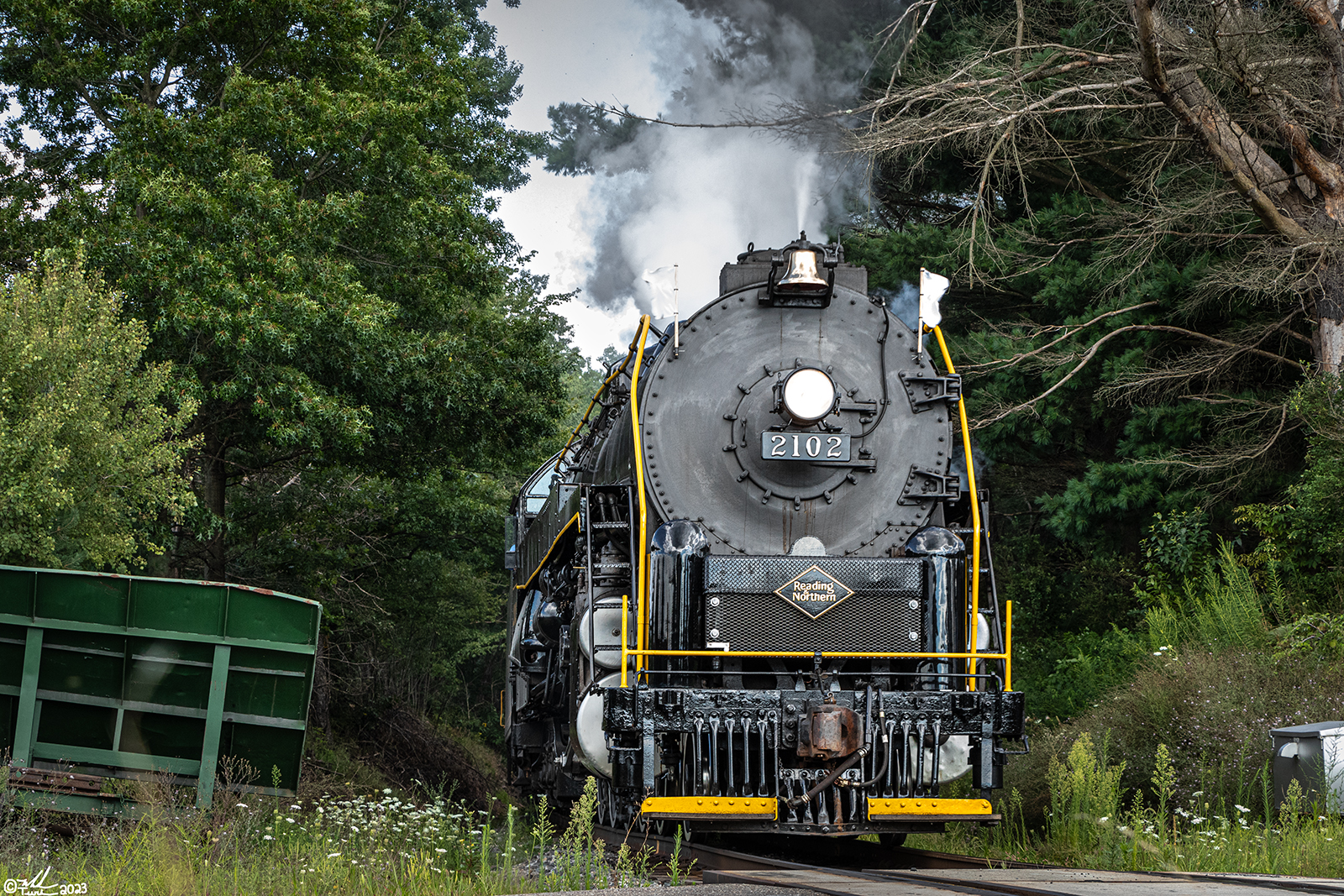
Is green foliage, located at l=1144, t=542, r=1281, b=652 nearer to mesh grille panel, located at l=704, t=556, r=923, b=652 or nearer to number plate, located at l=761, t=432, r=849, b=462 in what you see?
mesh grille panel, located at l=704, t=556, r=923, b=652

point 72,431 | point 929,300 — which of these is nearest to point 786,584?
point 929,300

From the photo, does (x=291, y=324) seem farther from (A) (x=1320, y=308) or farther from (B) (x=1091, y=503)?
(A) (x=1320, y=308)

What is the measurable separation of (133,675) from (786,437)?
442 centimetres

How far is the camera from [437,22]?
2119 cm

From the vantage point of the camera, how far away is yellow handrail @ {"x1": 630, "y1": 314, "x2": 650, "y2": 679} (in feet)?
23.0

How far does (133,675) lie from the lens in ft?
25.0

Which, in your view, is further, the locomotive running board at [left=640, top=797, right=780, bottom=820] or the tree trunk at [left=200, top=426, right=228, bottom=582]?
the tree trunk at [left=200, top=426, right=228, bottom=582]

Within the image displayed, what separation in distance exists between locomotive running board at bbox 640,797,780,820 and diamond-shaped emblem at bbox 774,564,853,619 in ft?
4.00

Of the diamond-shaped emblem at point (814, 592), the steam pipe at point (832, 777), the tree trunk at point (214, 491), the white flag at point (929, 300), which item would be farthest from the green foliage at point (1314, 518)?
the tree trunk at point (214, 491)

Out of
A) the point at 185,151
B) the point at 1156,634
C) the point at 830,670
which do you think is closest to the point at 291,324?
the point at 185,151

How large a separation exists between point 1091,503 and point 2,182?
14.3 metres

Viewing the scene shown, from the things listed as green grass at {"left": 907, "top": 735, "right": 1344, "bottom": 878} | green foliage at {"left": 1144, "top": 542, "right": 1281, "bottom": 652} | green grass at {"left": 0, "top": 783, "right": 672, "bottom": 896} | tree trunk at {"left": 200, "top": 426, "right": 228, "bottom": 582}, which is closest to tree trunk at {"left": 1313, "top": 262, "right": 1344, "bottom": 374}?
green foliage at {"left": 1144, "top": 542, "right": 1281, "bottom": 652}

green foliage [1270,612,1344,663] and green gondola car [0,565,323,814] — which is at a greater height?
green foliage [1270,612,1344,663]

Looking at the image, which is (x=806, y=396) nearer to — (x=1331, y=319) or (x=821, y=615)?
(x=821, y=615)
